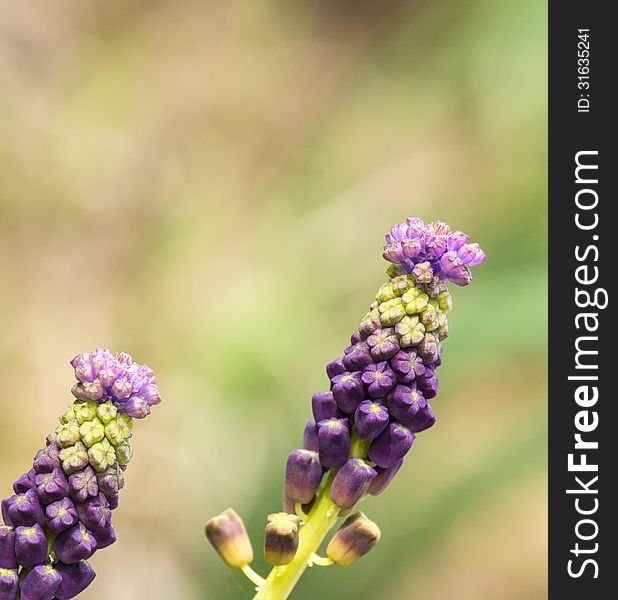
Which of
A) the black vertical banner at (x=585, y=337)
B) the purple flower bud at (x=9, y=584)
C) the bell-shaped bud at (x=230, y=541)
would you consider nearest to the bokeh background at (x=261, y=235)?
the black vertical banner at (x=585, y=337)

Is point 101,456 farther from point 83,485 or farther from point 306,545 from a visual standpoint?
point 306,545

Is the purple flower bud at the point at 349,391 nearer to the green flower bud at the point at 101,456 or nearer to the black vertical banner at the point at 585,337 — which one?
the green flower bud at the point at 101,456

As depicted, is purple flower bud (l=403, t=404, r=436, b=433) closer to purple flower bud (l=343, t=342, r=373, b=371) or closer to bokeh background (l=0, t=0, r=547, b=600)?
purple flower bud (l=343, t=342, r=373, b=371)

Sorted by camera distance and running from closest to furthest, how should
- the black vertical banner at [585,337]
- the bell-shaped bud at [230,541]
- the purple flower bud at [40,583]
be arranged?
1. the purple flower bud at [40,583]
2. the bell-shaped bud at [230,541]
3. the black vertical banner at [585,337]

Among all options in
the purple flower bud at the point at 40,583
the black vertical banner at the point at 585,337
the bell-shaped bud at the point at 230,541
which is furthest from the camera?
the black vertical banner at the point at 585,337

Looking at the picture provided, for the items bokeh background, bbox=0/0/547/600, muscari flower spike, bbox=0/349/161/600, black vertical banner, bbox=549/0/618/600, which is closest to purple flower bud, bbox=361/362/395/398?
muscari flower spike, bbox=0/349/161/600

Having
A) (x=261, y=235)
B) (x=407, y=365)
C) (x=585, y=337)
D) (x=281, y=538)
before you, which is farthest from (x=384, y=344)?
(x=261, y=235)
